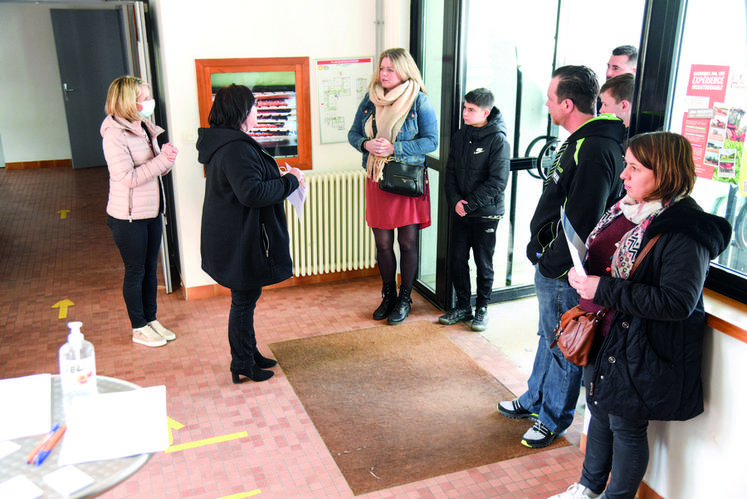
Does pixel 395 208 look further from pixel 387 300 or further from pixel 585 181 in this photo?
pixel 585 181

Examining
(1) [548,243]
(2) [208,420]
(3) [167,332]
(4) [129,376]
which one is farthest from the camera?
(3) [167,332]

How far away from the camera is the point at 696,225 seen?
211 cm

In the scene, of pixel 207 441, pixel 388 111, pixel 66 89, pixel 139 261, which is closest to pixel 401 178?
pixel 388 111

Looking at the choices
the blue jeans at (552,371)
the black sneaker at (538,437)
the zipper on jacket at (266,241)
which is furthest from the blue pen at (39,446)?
the black sneaker at (538,437)

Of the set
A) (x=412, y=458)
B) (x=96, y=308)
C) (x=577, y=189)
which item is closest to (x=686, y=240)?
(x=577, y=189)

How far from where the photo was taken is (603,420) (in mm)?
2520

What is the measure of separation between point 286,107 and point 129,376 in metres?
2.28

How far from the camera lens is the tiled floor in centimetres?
289

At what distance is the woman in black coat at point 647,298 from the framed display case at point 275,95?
3.00 metres

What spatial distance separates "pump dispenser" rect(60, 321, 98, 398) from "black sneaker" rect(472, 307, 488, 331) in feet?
9.53

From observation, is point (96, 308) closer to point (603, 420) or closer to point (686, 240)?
point (603, 420)

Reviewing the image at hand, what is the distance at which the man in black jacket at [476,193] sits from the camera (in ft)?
13.4

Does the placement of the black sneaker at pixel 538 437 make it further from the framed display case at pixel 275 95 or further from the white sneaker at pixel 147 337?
the framed display case at pixel 275 95

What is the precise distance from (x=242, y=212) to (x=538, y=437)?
185 cm
